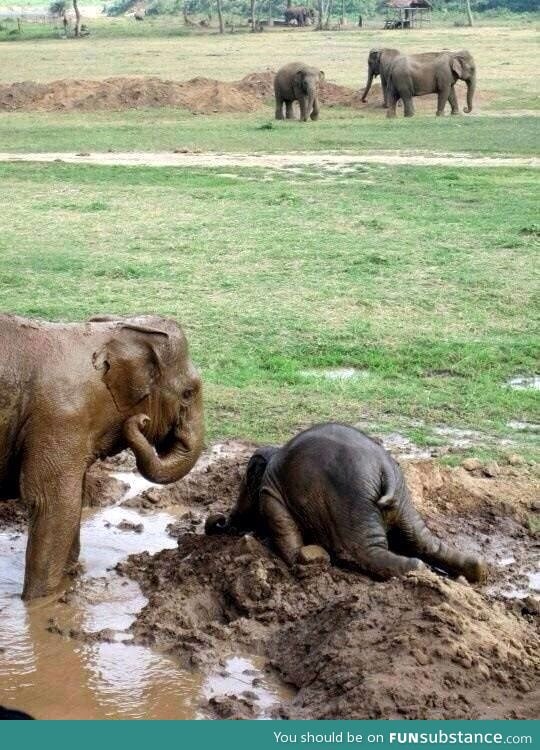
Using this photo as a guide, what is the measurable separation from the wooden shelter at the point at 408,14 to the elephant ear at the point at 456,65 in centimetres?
3341

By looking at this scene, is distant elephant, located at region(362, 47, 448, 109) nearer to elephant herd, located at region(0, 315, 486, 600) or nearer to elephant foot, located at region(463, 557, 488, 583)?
elephant herd, located at region(0, 315, 486, 600)

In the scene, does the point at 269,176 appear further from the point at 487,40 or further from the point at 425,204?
the point at 487,40

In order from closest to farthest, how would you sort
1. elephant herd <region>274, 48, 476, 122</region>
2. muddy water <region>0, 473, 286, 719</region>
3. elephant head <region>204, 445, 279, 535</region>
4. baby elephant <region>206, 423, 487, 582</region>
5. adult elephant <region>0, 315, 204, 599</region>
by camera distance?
muddy water <region>0, 473, 286, 719</region>
adult elephant <region>0, 315, 204, 599</region>
baby elephant <region>206, 423, 487, 582</region>
elephant head <region>204, 445, 279, 535</region>
elephant herd <region>274, 48, 476, 122</region>

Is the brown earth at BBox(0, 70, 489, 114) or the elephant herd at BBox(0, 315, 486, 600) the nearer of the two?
the elephant herd at BBox(0, 315, 486, 600)

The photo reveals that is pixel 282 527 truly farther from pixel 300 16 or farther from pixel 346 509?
pixel 300 16

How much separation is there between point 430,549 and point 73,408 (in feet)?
6.19

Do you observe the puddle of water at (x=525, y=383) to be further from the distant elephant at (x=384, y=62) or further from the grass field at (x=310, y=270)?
the distant elephant at (x=384, y=62)

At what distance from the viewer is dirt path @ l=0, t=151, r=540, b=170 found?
22750mm

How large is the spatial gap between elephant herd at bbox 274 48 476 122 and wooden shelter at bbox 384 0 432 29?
3304 cm

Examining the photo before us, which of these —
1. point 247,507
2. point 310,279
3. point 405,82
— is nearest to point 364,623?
point 247,507

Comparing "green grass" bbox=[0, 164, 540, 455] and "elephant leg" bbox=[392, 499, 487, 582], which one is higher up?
"elephant leg" bbox=[392, 499, 487, 582]

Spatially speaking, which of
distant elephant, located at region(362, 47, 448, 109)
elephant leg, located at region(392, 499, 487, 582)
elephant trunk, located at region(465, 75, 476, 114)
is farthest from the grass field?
distant elephant, located at region(362, 47, 448, 109)

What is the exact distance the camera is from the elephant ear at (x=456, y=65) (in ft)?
113

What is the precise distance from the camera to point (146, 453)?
668 cm
